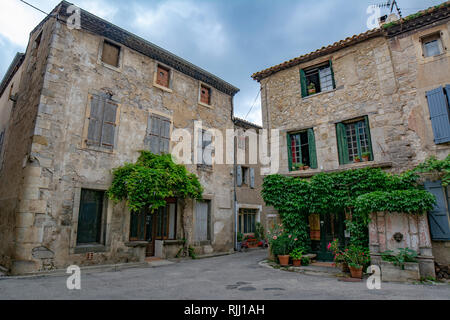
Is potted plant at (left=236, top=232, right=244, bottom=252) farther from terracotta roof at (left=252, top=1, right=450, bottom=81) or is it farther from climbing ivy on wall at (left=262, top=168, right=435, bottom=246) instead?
terracotta roof at (left=252, top=1, right=450, bottom=81)

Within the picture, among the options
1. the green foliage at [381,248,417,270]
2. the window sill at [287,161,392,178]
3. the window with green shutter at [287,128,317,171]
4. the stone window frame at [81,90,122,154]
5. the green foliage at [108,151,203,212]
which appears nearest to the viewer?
the green foliage at [381,248,417,270]

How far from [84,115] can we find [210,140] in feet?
17.8

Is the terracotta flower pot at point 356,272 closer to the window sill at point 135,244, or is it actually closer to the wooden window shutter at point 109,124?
the window sill at point 135,244

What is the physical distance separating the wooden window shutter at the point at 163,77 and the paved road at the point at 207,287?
7.31 m

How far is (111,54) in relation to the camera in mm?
9930

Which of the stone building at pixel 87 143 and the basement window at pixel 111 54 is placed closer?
the stone building at pixel 87 143

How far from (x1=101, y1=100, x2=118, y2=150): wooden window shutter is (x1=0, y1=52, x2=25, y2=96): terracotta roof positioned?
17.3 ft

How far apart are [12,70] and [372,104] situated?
14971 millimetres

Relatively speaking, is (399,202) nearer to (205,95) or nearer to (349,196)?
(349,196)

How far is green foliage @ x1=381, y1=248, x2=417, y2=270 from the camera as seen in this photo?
20.8 ft

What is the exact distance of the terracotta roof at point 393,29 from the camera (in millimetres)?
7801

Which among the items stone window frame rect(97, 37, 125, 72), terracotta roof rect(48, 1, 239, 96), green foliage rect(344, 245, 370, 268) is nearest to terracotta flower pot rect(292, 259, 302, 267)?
green foliage rect(344, 245, 370, 268)

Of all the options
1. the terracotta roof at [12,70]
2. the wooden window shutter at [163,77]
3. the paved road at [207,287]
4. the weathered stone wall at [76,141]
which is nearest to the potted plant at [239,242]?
the weathered stone wall at [76,141]
